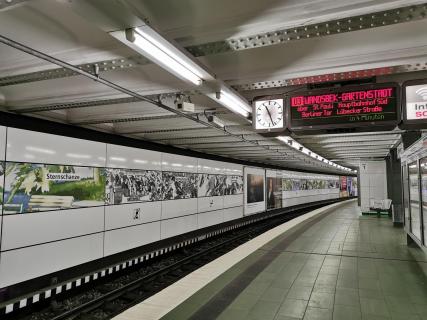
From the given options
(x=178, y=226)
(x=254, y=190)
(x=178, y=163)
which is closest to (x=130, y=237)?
(x=178, y=226)

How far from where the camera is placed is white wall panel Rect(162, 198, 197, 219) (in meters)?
9.15

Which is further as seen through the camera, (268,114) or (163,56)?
(268,114)

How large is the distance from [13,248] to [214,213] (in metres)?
7.71

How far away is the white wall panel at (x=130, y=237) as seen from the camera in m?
7.05

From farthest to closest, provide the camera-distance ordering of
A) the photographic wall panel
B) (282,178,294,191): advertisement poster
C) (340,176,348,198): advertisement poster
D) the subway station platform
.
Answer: (340,176,348,198): advertisement poster < (282,178,294,191): advertisement poster < the photographic wall panel < the subway station platform

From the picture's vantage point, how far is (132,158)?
7867 mm

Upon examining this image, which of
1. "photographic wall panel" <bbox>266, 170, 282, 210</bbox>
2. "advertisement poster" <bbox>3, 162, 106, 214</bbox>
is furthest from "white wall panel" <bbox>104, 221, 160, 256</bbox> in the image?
"photographic wall panel" <bbox>266, 170, 282, 210</bbox>

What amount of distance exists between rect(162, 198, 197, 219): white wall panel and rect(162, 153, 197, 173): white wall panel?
97cm

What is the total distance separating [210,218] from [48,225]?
680cm

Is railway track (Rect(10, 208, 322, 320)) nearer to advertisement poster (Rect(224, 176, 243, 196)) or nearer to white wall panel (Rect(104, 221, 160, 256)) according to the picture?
white wall panel (Rect(104, 221, 160, 256))

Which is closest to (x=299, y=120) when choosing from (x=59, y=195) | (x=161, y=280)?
(x=59, y=195)

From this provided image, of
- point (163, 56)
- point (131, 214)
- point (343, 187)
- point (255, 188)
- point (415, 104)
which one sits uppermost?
point (163, 56)

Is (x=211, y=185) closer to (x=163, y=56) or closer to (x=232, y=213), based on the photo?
(x=232, y=213)

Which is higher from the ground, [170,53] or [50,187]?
[170,53]
